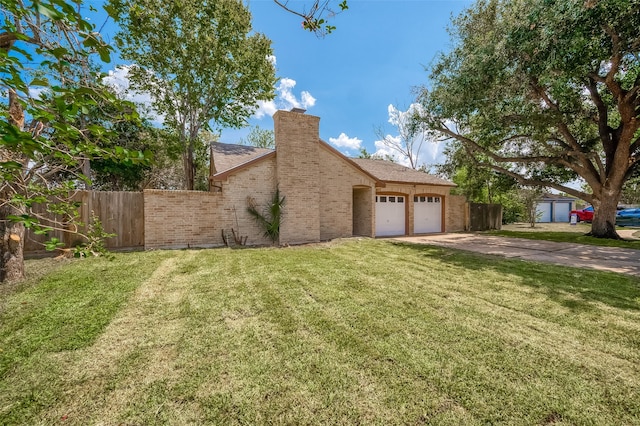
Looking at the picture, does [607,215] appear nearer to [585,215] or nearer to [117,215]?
[585,215]

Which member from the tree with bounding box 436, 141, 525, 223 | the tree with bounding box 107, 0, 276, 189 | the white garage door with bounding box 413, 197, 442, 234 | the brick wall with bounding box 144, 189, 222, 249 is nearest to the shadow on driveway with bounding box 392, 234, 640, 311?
the white garage door with bounding box 413, 197, 442, 234

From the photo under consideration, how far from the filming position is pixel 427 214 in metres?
17.0

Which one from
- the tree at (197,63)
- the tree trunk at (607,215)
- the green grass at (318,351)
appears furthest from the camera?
the tree at (197,63)

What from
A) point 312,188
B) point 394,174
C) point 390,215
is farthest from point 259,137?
point 312,188

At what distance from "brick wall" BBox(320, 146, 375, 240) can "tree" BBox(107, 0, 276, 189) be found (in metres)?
9.24

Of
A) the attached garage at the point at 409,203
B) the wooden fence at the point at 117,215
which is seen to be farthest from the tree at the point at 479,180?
the wooden fence at the point at 117,215

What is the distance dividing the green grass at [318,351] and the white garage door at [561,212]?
34.5m

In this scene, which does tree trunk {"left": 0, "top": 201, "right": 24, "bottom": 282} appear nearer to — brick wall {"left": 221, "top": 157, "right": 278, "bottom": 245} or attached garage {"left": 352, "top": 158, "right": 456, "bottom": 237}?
brick wall {"left": 221, "top": 157, "right": 278, "bottom": 245}

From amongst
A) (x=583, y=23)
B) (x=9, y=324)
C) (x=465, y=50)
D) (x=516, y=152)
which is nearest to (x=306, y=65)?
(x=465, y=50)

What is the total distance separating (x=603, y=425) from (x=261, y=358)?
10.1 feet

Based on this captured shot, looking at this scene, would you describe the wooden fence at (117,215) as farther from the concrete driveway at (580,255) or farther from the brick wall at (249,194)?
the concrete driveway at (580,255)

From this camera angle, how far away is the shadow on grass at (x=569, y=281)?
4789mm

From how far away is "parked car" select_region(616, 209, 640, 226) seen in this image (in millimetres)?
21969

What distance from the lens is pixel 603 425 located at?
2121 mm
